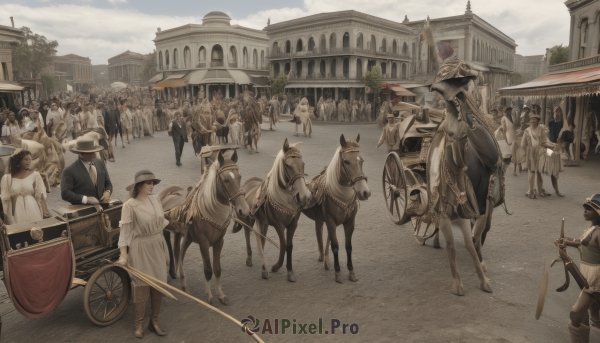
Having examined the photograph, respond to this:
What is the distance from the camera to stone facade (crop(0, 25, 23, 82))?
33062 millimetres

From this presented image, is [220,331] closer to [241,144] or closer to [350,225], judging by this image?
[350,225]

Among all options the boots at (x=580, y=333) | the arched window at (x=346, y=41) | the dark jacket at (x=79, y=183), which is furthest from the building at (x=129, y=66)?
the boots at (x=580, y=333)

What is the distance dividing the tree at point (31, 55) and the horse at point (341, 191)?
5210cm

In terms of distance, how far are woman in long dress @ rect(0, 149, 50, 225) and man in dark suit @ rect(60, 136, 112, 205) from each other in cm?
33

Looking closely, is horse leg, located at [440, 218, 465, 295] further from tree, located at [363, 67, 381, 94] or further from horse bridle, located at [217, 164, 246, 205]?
tree, located at [363, 67, 381, 94]

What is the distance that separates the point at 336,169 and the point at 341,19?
38.9 metres

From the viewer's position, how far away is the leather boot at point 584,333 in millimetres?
3803

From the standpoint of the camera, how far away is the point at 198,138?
1450cm

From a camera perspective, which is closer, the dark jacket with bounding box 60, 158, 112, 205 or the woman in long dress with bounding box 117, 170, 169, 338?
the woman in long dress with bounding box 117, 170, 169, 338

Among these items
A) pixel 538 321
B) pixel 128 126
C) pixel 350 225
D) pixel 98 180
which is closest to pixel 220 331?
pixel 350 225

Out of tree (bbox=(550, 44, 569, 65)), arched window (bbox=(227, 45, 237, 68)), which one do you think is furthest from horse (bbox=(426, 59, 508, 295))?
tree (bbox=(550, 44, 569, 65))

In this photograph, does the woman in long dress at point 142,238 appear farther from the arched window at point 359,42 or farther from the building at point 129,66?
the building at point 129,66

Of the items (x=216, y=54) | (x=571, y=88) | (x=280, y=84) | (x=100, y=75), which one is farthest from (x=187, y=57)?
(x=100, y=75)

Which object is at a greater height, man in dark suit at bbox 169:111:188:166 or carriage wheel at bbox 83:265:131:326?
man in dark suit at bbox 169:111:188:166
